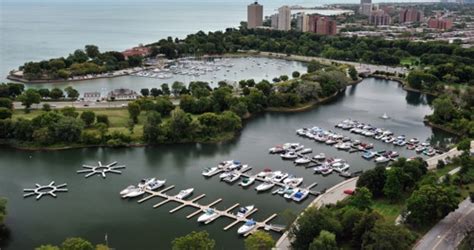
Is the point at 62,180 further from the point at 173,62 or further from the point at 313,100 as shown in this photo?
the point at 173,62

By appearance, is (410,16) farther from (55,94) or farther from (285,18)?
(55,94)

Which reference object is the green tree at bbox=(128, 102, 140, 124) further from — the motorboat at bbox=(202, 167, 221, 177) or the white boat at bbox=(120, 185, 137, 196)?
the white boat at bbox=(120, 185, 137, 196)

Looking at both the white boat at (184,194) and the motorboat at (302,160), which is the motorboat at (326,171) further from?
the white boat at (184,194)

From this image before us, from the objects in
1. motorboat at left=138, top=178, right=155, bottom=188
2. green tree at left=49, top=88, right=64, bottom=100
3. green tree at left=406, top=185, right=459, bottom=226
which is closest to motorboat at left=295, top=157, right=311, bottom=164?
motorboat at left=138, top=178, right=155, bottom=188

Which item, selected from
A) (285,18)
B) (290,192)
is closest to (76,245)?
(290,192)

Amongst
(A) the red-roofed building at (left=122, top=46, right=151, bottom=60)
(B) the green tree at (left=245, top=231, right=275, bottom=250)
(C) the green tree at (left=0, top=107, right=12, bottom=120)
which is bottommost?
(B) the green tree at (left=245, top=231, right=275, bottom=250)

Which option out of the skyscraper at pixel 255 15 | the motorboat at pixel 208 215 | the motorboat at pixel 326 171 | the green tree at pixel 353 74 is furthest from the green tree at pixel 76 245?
the skyscraper at pixel 255 15
